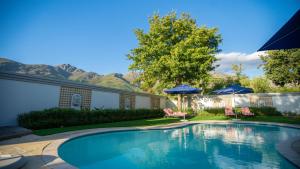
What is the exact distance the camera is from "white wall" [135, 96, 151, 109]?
21.8m

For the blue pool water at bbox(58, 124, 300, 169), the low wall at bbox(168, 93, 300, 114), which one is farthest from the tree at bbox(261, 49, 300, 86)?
the blue pool water at bbox(58, 124, 300, 169)

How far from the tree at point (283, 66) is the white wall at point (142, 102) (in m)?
20.4

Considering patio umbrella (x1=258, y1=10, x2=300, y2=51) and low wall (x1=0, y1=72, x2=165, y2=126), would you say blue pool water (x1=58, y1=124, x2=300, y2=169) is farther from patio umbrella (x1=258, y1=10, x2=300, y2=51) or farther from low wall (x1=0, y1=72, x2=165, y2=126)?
low wall (x1=0, y1=72, x2=165, y2=126)

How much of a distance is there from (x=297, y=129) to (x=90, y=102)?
14892 millimetres

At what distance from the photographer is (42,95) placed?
37.5ft

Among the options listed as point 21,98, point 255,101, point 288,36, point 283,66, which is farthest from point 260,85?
point 21,98

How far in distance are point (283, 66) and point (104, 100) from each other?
27.2 m

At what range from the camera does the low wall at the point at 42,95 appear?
963cm

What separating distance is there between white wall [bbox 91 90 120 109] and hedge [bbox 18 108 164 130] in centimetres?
191

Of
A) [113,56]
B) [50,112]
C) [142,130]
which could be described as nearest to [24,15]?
[50,112]

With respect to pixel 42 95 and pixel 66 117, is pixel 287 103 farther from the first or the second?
pixel 42 95

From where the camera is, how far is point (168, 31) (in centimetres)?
2406

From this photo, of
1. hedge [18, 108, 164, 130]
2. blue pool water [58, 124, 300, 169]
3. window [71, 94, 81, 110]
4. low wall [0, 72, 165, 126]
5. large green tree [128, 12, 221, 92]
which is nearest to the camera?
blue pool water [58, 124, 300, 169]

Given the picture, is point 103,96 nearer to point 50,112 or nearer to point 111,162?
point 50,112
